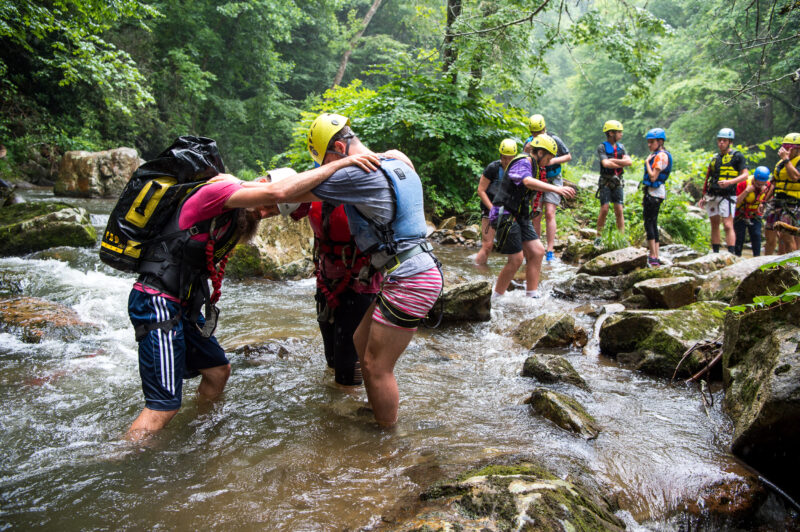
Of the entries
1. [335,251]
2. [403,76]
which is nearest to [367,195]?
[335,251]

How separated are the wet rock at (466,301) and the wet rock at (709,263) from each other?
3325 mm

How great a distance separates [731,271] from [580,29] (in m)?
5.39

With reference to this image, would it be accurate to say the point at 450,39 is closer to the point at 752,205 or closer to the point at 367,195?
the point at 752,205

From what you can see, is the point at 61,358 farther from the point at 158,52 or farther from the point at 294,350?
the point at 158,52

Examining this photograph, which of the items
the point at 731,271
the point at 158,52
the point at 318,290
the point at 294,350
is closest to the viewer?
the point at 318,290

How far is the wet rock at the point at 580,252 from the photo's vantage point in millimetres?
9508

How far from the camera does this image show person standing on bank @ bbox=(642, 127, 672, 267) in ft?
26.2

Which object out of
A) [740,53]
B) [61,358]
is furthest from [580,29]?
[61,358]

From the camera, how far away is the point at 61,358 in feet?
15.4

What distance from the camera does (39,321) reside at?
5254 millimetres

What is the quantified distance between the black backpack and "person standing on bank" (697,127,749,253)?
337 inches

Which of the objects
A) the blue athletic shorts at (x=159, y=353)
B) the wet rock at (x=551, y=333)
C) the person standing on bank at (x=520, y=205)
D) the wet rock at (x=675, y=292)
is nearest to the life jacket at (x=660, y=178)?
the person standing on bank at (x=520, y=205)

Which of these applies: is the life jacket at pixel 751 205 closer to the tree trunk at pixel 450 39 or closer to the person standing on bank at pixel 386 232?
the tree trunk at pixel 450 39

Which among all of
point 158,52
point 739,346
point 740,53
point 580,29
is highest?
point 158,52
